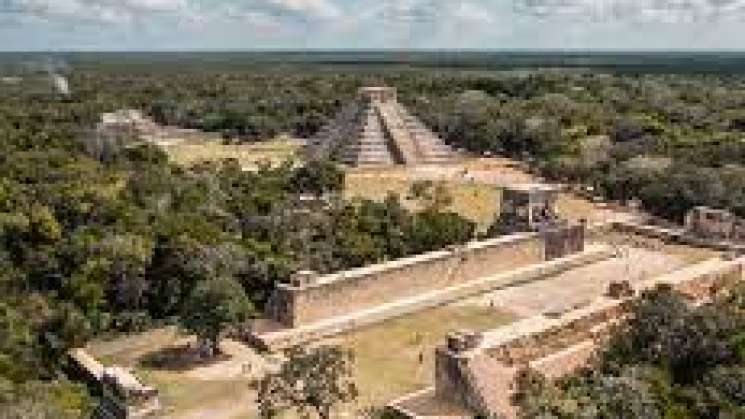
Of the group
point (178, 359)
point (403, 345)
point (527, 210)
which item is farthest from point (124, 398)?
point (527, 210)

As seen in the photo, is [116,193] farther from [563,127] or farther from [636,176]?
[563,127]

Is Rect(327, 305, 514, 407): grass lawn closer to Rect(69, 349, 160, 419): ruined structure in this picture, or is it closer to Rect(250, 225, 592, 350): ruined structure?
Rect(250, 225, 592, 350): ruined structure

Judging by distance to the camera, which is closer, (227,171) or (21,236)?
(21,236)

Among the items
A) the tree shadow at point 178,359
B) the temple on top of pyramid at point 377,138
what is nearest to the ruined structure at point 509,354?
the tree shadow at point 178,359

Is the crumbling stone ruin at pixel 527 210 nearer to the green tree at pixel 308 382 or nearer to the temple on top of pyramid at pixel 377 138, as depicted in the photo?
the green tree at pixel 308 382

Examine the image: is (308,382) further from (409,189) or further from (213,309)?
(409,189)

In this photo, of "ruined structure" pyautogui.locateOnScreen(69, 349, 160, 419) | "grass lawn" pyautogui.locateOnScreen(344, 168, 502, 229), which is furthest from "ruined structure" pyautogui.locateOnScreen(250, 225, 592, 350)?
"grass lawn" pyautogui.locateOnScreen(344, 168, 502, 229)

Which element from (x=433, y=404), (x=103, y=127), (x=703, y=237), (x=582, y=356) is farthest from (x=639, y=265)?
(x=103, y=127)
